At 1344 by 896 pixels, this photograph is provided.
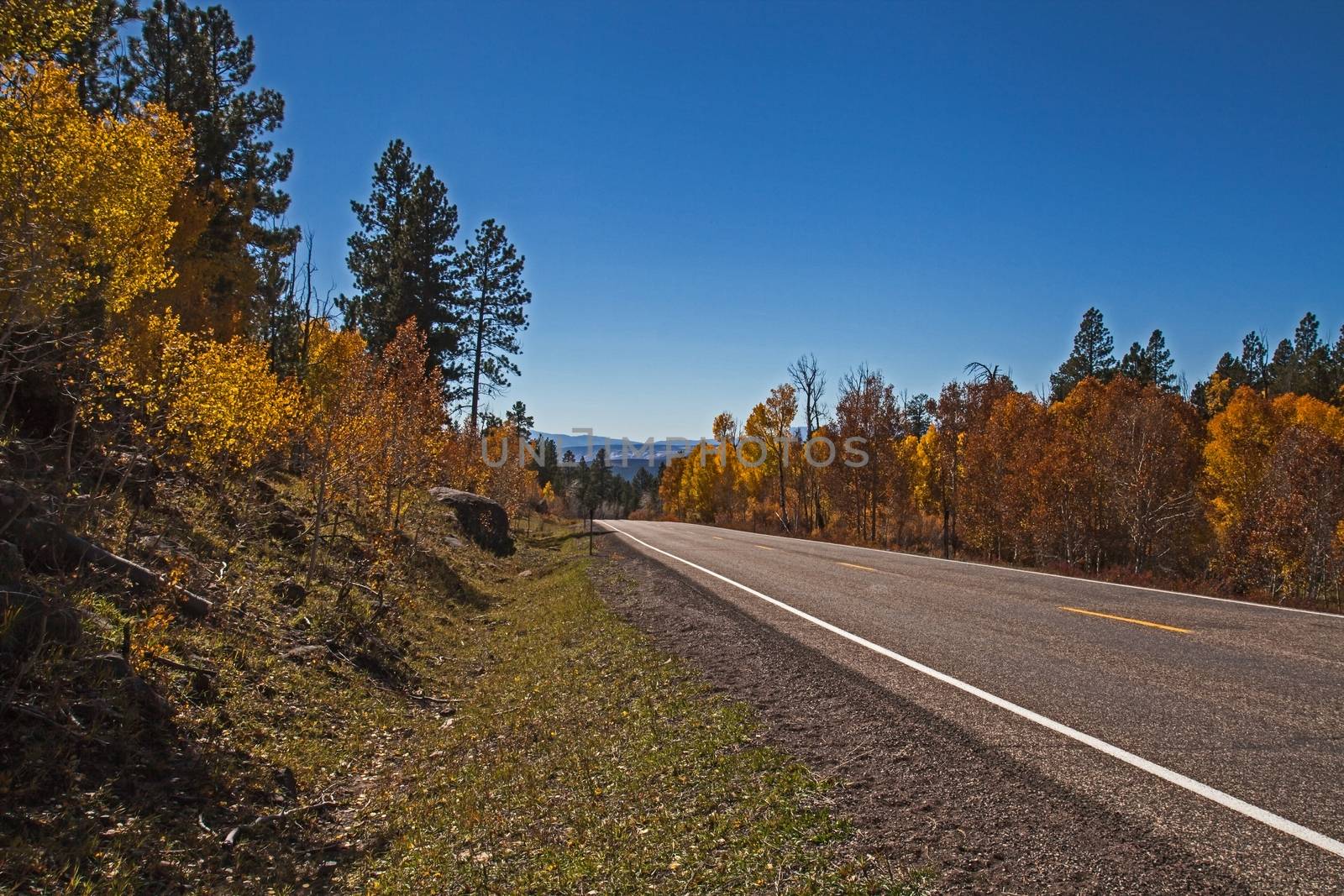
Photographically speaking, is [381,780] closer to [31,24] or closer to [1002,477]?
[31,24]

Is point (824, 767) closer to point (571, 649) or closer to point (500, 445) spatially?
point (571, 649)

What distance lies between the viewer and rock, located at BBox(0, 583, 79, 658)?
513 centimetres

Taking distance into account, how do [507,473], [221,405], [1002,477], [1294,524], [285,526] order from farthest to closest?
1. [507,473]
2. [1002,477]
3. [1294,524]
4. [285,526]
5. [221,405]

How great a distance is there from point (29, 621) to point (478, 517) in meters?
21.0

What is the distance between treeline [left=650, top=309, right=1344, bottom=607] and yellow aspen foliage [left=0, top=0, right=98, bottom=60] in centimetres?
1974

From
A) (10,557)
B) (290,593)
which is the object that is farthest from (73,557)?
(290,593)

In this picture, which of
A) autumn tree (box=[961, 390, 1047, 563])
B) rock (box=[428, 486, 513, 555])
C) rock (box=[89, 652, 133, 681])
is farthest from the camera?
autumn tree (box=[961, 390, 1047, 563])

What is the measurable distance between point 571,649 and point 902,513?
121 ft

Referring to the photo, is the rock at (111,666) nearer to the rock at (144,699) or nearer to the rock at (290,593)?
the rock at (144,699)

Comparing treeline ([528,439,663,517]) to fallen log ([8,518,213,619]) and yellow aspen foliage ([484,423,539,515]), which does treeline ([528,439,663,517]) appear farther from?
fallen log ([8,518,213,619])

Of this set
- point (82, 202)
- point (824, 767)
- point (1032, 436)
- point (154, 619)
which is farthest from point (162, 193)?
point (1032, 436)

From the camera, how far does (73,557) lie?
7121 millimetres

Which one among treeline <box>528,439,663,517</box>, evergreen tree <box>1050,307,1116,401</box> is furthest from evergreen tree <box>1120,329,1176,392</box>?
treeline <box>528,439,663,517</box>

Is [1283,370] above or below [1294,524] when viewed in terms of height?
above
